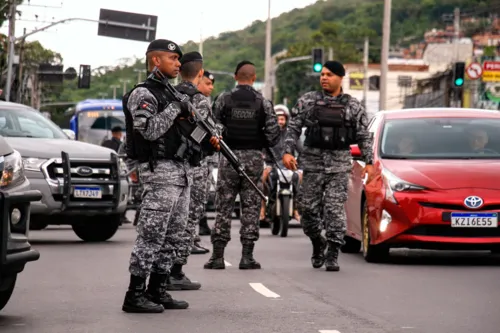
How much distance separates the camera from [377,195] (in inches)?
568

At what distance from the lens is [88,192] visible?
18.0m

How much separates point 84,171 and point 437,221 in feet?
19.2

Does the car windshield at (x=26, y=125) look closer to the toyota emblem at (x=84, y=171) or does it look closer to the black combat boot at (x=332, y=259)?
the toyota emblem at (x=84, y=171)

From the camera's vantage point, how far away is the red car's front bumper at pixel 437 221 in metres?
13.9

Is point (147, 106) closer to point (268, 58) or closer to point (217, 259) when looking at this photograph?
A: point (217, 259)

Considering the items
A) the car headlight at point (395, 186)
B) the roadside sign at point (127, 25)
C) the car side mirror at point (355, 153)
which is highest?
the roadside sign at point (127, 25)

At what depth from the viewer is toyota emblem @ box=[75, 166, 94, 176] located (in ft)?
58.9

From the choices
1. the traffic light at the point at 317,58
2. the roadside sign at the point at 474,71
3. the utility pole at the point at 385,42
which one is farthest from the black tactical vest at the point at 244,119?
the roadside sign at the point at 474,71

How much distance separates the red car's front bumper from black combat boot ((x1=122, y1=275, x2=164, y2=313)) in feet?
15.5

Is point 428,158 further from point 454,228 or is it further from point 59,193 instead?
point 59,193

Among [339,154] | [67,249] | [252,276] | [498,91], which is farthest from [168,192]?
[498,91]

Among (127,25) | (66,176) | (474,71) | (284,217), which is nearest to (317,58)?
(474,71)

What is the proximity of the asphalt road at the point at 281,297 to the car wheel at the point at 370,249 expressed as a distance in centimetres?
14

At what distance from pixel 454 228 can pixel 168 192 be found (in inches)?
190
